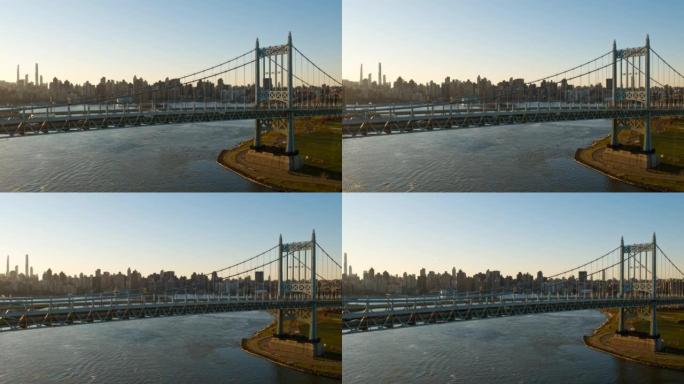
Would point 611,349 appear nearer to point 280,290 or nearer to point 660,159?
point 660,159

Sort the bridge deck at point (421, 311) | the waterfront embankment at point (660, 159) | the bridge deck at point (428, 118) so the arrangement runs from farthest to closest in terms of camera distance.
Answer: the waterfront embankment at point (660, 159) < the bridge deck at point (428, 118) < the bridge deck at point (421, 311)

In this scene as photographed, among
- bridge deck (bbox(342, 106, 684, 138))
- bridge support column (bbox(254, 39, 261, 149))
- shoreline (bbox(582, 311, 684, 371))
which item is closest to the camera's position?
bridge deck (bbox(342, 106, 684, 138))

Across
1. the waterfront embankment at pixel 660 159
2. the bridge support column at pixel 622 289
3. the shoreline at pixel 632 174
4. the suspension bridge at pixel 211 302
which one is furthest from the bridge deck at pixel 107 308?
the waterfront embankment at pixel 660 159

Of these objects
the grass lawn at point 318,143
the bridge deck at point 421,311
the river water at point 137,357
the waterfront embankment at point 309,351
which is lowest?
the river water at point 137,357

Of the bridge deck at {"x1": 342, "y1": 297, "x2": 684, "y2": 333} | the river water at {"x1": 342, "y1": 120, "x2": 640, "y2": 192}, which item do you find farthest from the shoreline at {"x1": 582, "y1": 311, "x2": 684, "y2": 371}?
the river water at {"x1": 342, "y1": 120, "x2": 640, "y2": 192}

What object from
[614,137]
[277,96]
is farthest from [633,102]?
[277,96]

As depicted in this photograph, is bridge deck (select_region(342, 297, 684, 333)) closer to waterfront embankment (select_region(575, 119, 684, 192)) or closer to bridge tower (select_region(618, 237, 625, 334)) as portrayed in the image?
bridge tower (select_region(618, 237, 625, 334))

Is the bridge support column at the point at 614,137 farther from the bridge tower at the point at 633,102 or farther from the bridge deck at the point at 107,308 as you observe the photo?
the bridge deck at the point at 107,308

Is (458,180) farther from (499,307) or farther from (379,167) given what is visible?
(499,307)
